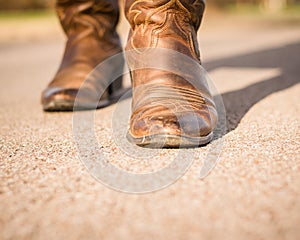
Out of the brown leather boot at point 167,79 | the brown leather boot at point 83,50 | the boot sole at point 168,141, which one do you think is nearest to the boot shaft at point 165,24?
the brown leather boot at point 167,79

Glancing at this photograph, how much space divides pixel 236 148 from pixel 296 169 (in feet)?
0.57

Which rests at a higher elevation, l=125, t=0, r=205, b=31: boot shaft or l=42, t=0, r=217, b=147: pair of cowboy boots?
l=125, t=0, r=205, b=31: boot shaft

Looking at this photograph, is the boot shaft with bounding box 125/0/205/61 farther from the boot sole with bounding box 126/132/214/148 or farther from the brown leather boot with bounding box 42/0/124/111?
the brown leather boot with bounding box 42/0/124/111

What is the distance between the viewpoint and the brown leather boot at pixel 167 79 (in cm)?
94

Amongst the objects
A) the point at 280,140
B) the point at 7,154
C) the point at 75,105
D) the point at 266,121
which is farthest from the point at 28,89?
the point at 280,140

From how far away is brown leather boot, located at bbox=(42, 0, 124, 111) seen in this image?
4.60ft

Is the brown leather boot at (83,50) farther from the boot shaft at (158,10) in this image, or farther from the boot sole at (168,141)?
the boot sole at (168,141)

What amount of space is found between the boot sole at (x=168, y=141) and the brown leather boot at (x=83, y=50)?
52 cm

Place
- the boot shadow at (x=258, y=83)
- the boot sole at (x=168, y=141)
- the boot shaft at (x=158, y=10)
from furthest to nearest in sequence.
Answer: the boot shadow at (x=258, y=83) → the boot shaft at (x=158, y=10) → the boot sole at (x=168, y=141)

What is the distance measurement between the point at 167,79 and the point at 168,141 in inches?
8.0

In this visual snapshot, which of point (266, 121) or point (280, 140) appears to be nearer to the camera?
point (280, 140)

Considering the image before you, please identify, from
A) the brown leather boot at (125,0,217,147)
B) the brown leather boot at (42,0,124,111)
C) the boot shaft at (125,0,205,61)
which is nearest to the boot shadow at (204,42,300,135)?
the brown leather boot at (125,0,217,147)

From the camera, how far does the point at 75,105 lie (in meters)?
1.40

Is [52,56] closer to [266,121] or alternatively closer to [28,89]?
[28,89]
